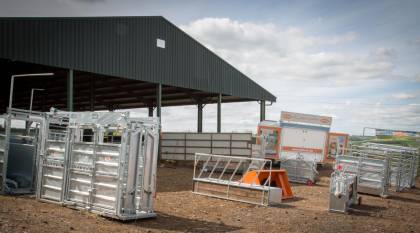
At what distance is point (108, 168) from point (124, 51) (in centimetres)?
1374

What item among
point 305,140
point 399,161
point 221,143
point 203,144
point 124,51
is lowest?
point 399,161

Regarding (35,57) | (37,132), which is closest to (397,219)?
(37,132)

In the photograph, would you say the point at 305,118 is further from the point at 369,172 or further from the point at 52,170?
the point at 52,170

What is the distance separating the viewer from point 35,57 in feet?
59.5

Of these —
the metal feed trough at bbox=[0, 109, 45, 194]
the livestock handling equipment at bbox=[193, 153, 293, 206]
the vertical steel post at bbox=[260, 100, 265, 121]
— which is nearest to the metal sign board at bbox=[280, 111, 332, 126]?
the vertical steel post at bbox=[260, 100, 265, 121]

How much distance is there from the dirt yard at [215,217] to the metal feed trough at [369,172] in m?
2.07

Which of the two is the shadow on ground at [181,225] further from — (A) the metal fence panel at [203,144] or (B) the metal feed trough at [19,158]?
(A) the metal fence panel at [203,144]

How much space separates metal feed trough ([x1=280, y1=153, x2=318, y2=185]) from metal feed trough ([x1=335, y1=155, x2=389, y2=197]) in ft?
10.0

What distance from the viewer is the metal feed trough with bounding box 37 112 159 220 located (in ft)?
30.4

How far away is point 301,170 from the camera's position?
68.4ft

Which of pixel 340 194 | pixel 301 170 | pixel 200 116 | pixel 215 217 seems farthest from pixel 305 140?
pixel 215 217

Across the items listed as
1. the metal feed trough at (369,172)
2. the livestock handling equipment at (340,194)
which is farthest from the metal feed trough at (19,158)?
the metal feed trough at (369,172)

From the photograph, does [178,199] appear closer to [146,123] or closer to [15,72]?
[146,123]

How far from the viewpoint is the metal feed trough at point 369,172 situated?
16.8 metres
